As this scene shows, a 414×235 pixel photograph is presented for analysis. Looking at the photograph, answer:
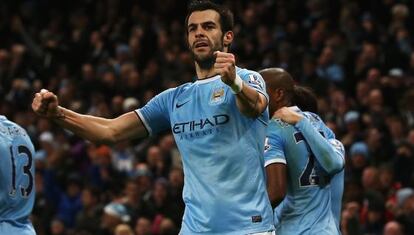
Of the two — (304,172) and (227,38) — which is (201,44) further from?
(304,172)

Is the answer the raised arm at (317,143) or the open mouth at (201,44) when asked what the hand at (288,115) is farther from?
the open mouth at (201,44)

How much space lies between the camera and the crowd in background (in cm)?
1349

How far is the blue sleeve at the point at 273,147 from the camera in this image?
7.26 meters

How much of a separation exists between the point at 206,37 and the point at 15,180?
229cm

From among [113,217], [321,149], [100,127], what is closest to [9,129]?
[100,127]

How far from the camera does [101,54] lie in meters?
19.1

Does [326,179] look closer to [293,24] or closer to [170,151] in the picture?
[170,151]

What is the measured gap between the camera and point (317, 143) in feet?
23.9

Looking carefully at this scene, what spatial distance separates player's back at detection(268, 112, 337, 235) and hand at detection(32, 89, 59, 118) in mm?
1690

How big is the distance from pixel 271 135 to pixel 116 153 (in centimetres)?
880

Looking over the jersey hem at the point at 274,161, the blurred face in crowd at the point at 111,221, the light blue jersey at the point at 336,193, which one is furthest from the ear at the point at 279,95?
the blurred face in crowd at the point at 111,221

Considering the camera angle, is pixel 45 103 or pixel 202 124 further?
pixel 202 124

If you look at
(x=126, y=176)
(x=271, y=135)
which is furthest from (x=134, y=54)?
(x=271, y=135)

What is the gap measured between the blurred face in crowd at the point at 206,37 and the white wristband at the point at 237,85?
484 mm
